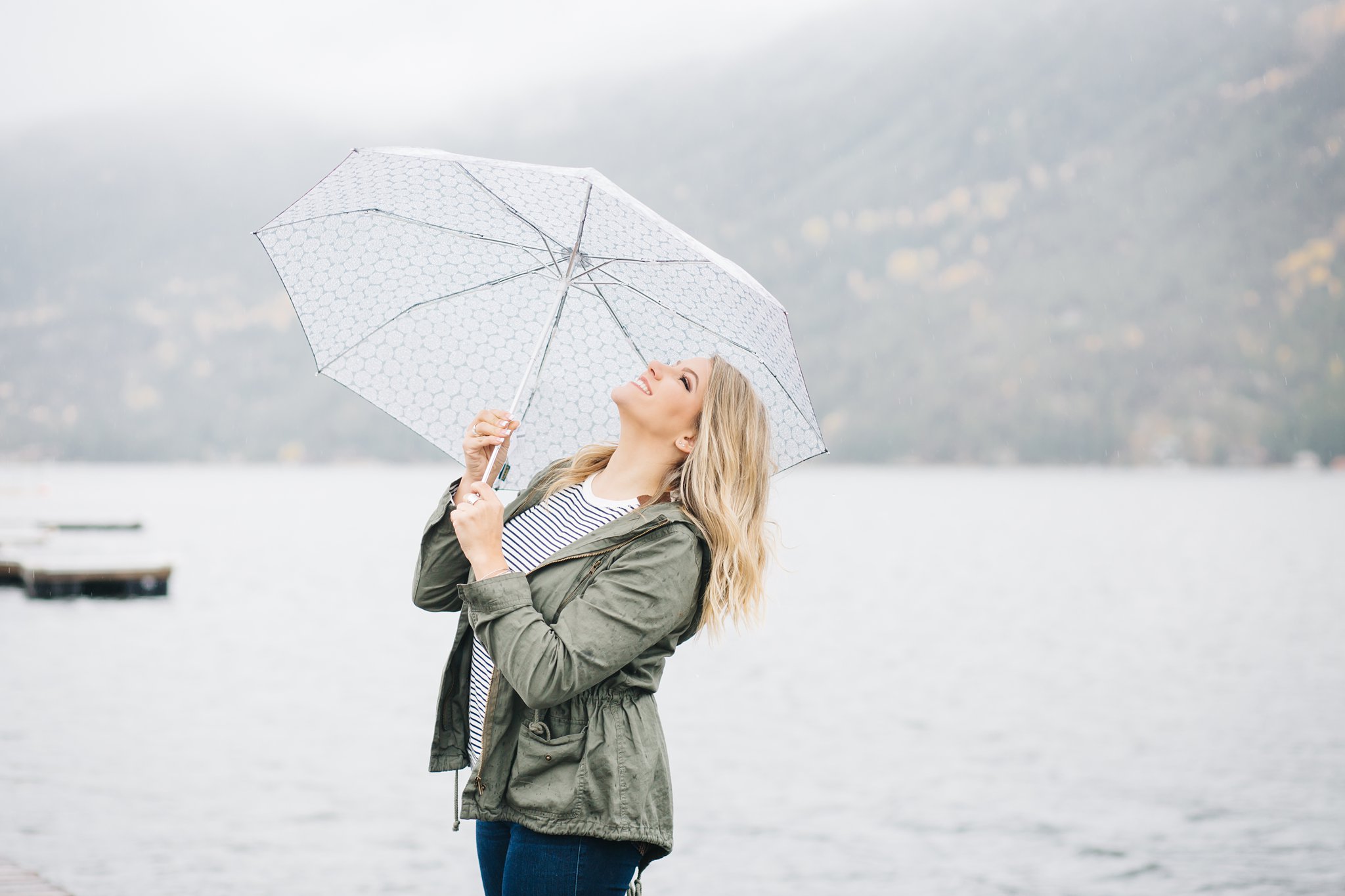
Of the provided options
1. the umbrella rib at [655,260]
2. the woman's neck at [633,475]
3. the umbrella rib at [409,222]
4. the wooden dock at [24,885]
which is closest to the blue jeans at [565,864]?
the woman's neck at [633,475]

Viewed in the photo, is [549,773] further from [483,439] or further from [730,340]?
[730,340]

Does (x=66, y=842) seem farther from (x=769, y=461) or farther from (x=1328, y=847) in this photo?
(x=1328, y=847)

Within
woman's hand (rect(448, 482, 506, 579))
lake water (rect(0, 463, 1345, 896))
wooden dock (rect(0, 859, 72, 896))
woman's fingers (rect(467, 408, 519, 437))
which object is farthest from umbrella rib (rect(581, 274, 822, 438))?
wooden dock (rect(0, 859, 72, 896))

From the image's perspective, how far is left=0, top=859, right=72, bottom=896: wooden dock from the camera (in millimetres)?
5090

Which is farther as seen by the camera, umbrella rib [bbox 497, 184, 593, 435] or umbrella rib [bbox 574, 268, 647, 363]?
umbrella rib [bbox 574, 268, 647, 363]

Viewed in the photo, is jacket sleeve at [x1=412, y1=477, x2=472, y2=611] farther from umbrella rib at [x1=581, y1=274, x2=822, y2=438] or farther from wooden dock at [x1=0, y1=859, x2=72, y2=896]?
wooden dock at [x1=0, y1=859, x2=72, y2=896]

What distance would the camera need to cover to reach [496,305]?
10.3 ft

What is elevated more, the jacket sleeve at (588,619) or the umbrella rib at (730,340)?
the umbrella rib at (730,340)

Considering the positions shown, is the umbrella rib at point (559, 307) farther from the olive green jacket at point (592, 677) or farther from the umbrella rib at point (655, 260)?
the olive green jacket at point (592, 677)

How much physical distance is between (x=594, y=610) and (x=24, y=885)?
4.16 m

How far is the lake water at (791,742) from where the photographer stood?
1023 centimetres

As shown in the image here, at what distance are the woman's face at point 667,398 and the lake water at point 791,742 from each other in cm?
65

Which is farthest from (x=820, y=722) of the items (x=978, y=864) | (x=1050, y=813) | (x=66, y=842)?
(x=66, y=842)

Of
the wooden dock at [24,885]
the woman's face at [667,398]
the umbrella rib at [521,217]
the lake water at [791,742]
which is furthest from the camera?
the lake water at [791,742]
